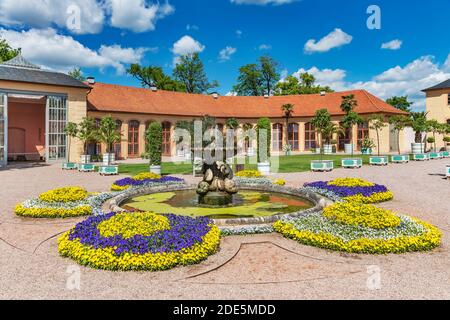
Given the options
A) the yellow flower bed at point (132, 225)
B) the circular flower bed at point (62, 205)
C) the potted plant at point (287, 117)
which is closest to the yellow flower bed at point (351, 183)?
the yellow flower bed at point (132, 225)

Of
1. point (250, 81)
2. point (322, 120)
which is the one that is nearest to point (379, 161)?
point (322, 120)

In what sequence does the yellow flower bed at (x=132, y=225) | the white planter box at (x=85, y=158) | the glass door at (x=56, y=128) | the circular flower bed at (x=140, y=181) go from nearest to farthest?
the yellow flower bed at (x=132, y=225) < the circular flower bed at (x=140, y=181) < the white planter box at (x=85, y=158) < the glass door at (x=56, y=128)

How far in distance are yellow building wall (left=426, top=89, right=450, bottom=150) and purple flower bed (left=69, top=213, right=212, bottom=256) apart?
1844 inches

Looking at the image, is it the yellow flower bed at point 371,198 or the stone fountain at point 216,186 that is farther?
the yellow flower bed at point 371,198

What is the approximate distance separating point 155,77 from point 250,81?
19.3 metres

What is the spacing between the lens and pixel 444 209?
35.0 feet

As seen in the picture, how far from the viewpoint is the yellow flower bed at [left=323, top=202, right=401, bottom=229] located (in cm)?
748

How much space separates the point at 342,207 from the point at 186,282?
187 inches

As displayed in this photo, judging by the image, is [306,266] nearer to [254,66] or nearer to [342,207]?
[342,207]

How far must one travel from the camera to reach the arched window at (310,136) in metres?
45.0

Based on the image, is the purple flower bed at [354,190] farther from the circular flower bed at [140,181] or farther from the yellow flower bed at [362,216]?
the circular flower bed at [140,181]

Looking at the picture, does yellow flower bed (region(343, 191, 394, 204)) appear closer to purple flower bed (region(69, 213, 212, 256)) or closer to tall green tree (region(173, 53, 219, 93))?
purple flower bed (region(69, 213, 212, 256))

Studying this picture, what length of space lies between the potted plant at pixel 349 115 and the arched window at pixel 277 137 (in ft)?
27.5

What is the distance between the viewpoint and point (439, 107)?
148 ft
